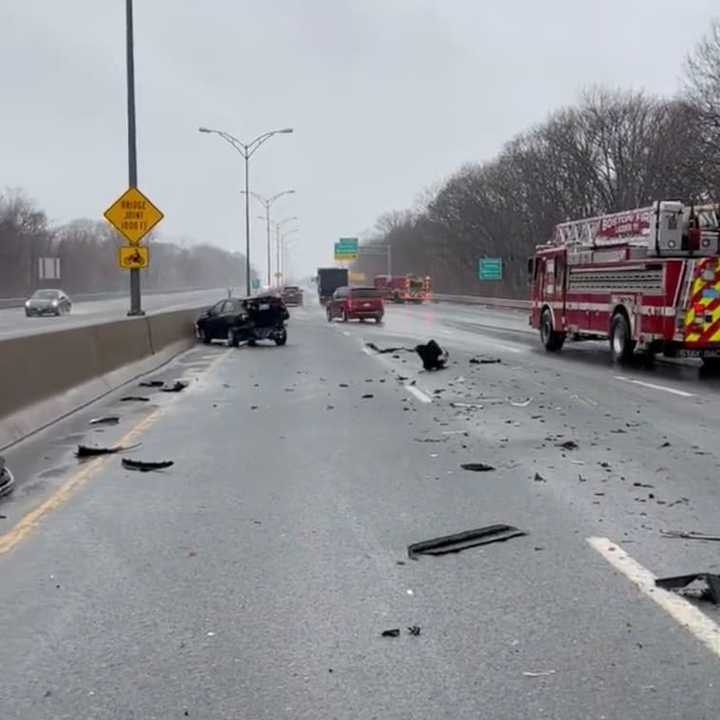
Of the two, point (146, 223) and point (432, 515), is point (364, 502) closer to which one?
point (432, 515)

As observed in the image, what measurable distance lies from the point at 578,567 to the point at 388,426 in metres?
6.24

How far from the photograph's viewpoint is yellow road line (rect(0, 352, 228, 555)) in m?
6.59

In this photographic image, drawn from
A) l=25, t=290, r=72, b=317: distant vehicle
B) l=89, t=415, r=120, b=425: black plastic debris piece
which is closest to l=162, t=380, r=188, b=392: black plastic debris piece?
l=89, t=415, r=120, b=425: black plastic debris piece

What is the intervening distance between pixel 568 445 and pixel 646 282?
10214 mm

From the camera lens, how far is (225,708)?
387 cm

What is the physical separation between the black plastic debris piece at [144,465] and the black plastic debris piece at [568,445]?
414 cm

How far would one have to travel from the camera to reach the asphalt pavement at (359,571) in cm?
405

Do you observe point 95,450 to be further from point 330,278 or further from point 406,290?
point 406,290

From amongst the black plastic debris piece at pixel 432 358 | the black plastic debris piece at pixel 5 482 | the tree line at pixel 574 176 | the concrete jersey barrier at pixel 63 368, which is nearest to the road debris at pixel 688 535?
the black plastic debris piece at pixel 5 482

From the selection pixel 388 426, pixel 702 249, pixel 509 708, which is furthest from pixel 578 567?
pixel 702 249

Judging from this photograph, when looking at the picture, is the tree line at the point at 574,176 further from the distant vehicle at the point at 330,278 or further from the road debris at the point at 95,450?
the road debris at the point at 95,450

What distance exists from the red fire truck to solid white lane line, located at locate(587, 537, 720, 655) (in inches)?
515

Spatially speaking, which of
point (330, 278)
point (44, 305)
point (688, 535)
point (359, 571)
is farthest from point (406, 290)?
point (359, 571)

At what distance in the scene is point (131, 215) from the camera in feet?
76.7
